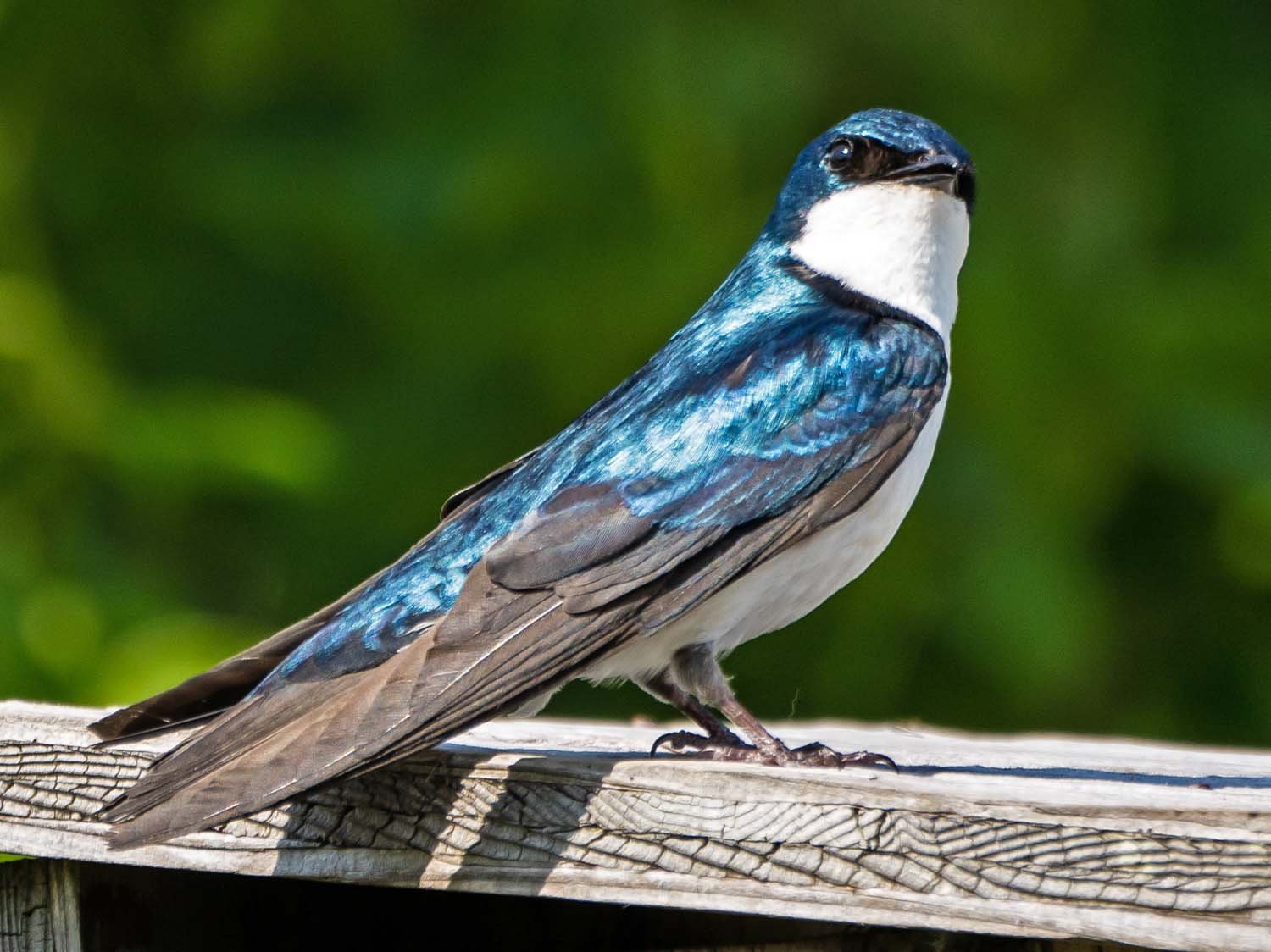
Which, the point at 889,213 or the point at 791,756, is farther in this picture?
the point at 889,213

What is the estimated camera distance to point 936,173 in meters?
2.45

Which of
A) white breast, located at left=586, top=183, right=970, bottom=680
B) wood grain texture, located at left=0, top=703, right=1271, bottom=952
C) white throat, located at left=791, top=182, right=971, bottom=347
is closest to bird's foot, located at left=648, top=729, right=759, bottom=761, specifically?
white breast, located at left=586, top=183, right=970, bottom=680

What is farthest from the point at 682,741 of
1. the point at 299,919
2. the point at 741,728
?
the point at 299,919

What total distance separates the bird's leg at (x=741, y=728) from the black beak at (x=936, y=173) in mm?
745

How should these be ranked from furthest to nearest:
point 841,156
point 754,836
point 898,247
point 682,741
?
point 841,156, point 898,247, point 682,741, point 754,836

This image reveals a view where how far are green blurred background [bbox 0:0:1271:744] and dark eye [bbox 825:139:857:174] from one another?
1458mm

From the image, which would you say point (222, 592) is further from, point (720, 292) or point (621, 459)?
point (621, 459)

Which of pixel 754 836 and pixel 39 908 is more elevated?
pixel 754 836

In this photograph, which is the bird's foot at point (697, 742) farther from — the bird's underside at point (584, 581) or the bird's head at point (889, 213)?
→ the bird's head at point (889, 213)

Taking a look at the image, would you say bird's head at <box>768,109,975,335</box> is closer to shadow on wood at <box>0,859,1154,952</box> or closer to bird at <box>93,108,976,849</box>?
bird at <box>93,108,976,849</box>

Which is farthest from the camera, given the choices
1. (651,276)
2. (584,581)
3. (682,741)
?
(651,276)

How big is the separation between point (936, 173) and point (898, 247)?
115mm

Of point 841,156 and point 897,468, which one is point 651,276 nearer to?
point 841,156

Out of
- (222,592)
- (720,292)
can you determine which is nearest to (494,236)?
(222,592)
